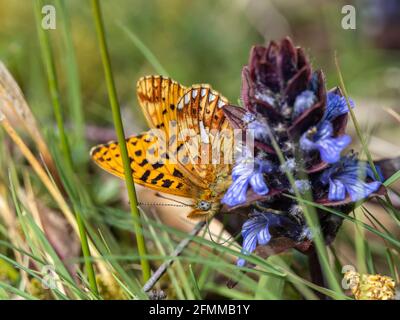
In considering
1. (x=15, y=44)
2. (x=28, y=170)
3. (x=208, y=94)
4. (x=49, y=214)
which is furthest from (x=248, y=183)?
(x=15, y=44)

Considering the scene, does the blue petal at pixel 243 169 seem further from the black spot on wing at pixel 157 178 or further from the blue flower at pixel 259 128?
the black spot on wing at pixel 157 178

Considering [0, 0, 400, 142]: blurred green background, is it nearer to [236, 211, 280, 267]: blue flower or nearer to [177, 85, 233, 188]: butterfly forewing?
[177, 85, 233, 188]: butterfly forewing

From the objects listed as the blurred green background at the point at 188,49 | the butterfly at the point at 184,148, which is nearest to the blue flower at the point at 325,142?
the butterfly at the point at 184,148

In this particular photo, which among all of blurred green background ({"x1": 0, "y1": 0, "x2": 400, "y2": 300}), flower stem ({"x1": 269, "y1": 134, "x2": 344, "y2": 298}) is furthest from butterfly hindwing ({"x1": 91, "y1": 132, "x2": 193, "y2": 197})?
blurred green background ({"x1": 0, "y1": 0, "x2": 400, "y2": 300})

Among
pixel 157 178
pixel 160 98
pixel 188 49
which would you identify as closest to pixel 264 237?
pixel 157 178
